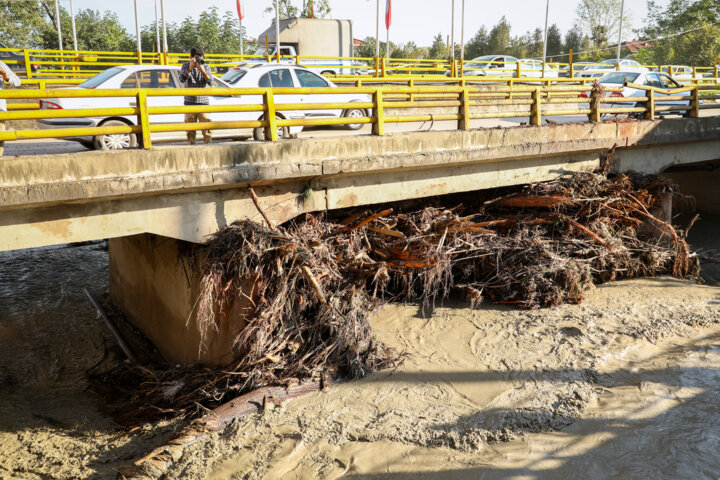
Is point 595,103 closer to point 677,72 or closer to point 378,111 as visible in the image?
point 378,111

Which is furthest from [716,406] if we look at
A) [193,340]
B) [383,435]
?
[193,340]

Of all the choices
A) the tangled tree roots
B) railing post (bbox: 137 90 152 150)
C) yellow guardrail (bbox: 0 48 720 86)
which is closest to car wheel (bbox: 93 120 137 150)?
railing post (bbox: 137 90 152 150)

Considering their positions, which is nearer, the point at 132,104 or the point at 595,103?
the point at 132,104

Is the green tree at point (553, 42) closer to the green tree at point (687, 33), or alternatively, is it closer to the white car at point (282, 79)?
the green tree at point (687, 33)

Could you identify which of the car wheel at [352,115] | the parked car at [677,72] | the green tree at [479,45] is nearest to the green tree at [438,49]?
the green tree at [479,45]

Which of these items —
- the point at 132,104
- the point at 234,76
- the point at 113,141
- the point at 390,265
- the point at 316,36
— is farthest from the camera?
the point at 316,36

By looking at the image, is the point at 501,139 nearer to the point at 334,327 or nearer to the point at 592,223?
the point at 592,223

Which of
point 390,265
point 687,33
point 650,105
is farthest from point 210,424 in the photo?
point 687,33

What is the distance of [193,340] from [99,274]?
604 cm

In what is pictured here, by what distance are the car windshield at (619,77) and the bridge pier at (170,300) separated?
15.2m

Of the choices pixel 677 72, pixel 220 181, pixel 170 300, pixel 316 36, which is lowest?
pixel 170 300

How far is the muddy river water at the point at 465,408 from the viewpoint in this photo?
245 inches

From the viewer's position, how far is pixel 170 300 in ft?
28.6

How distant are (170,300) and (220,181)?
2.57 meters
